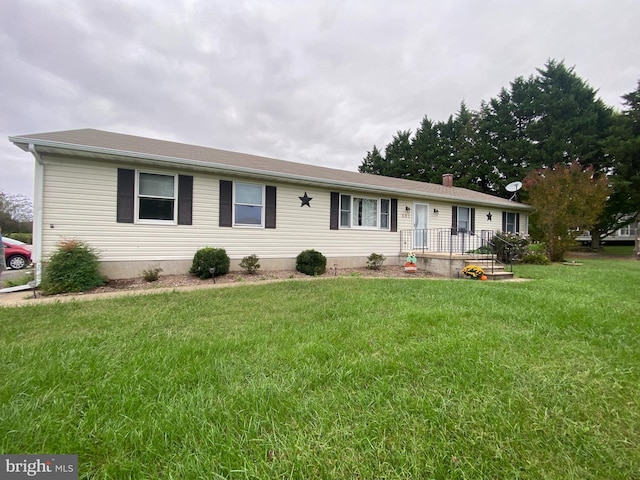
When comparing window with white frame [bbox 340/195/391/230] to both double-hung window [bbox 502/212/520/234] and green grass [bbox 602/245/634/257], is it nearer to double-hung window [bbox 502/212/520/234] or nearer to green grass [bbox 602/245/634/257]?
double-hung window [bbox 502/212/520/234]

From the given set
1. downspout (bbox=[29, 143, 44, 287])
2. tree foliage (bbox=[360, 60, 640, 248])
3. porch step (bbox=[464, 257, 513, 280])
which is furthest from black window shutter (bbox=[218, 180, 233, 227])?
tree foliage (bbox=[360, 60, 640, 248])

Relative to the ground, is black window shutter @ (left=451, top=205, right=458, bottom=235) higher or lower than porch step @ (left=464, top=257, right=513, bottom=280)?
higher

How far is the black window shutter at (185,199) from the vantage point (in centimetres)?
730

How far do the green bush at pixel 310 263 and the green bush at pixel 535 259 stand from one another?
9034 millimetres

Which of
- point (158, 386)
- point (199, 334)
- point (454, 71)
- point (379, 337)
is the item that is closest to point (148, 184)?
point (199, 334)

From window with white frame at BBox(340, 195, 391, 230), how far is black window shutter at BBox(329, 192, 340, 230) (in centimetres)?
22

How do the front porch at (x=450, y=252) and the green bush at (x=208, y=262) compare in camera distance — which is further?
the front porch at (x=450, y=252)

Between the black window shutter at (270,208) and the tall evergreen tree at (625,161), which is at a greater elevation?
the tall evergreen tree at (625,161)

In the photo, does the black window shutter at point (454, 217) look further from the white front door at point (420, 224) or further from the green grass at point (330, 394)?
the green grass at point (330, 394)

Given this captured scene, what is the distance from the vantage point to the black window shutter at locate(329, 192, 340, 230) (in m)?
9.44

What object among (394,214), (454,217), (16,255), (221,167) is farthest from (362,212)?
(16,255)

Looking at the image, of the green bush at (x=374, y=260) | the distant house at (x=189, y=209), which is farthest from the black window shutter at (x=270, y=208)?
the green bush at (x=374, y=260)

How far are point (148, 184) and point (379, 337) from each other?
6.97 metres

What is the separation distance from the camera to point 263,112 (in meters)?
16.7
